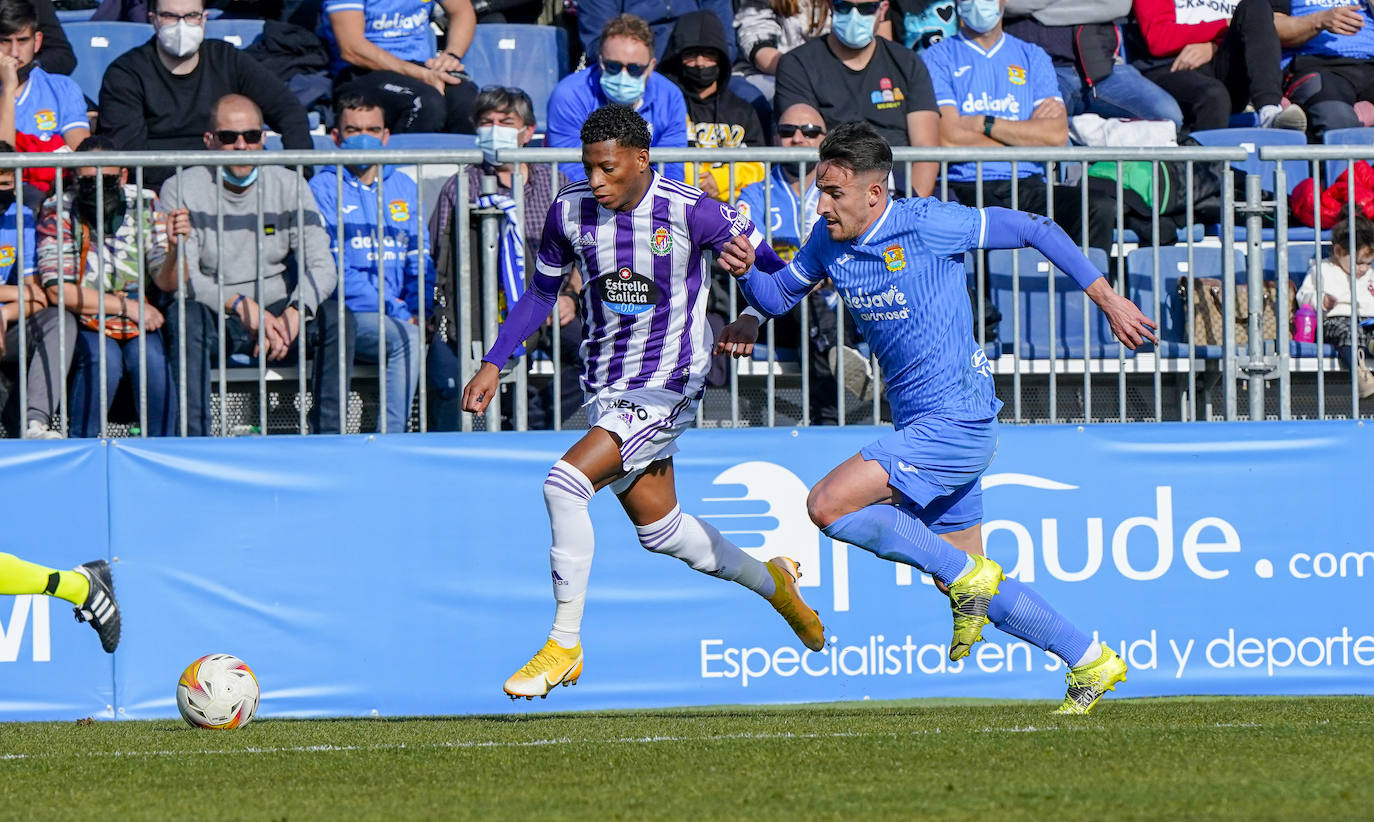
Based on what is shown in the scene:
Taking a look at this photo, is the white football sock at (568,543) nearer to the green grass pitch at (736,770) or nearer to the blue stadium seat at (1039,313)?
the green grass pitch at (736,770)

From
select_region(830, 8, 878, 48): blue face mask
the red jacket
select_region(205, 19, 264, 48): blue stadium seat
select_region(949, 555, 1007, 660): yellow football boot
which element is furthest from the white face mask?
the red jacket

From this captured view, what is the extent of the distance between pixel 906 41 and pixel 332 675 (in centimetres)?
694

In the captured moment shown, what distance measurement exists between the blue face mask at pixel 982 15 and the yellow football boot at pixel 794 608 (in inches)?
230

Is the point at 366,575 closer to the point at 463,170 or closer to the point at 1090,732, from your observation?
the point at 463,170

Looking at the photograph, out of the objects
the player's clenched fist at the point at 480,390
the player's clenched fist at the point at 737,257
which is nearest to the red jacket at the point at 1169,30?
the player's clenched fist at the point at 737,257

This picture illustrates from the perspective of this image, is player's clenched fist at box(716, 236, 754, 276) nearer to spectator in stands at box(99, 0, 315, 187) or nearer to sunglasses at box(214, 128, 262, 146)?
sunglasses at box(214, 128, 262, 146)

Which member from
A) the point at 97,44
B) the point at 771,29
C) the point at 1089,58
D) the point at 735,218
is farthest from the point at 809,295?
the point at 97,44

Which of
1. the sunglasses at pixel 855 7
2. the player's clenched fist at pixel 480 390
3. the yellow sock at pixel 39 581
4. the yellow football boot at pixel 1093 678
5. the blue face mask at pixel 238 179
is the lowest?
the yellow football boot at pixel 1093 678

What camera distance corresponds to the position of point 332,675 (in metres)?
9.32

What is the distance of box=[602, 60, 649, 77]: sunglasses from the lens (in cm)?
1118

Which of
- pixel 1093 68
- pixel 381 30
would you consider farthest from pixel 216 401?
pixel 1093 68

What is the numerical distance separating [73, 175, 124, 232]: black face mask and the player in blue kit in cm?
383

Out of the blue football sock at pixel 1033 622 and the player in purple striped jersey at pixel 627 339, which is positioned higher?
the player in purple striped jersey at pixel 627 339

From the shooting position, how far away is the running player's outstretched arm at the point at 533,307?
7.80 meters
